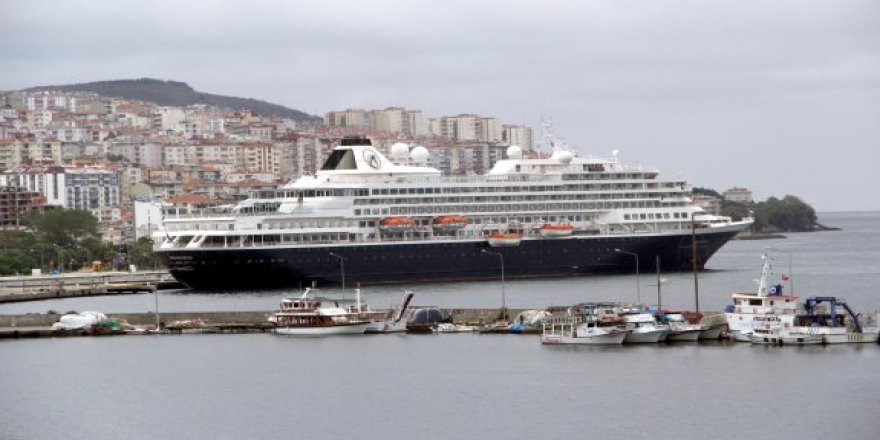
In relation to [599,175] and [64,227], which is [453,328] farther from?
[64,227]

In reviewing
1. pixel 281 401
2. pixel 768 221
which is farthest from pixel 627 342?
pixel 768 221

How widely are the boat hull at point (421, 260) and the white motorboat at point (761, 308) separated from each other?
24540 mm

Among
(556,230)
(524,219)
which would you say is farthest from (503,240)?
(556,230)

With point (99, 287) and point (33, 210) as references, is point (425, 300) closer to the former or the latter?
point (99, 287)

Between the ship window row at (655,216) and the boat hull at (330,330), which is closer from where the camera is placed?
the boat hull at (330,330)

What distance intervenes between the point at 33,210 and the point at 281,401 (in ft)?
254

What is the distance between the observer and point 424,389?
34625mm

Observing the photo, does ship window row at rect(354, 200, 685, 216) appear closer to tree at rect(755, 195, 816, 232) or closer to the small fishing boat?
the small fishing boat

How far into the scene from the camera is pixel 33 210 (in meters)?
108

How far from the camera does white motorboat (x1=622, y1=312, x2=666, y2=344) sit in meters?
40.3

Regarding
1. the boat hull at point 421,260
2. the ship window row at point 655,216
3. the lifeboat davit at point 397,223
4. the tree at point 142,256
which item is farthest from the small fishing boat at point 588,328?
the tree at point 142,256

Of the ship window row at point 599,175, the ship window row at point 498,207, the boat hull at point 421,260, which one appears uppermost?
the ship window row at point 599,175

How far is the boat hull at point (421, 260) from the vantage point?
61.5 meters

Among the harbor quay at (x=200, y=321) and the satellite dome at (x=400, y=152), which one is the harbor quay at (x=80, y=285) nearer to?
the satellite dome at (x=400, y=152)
